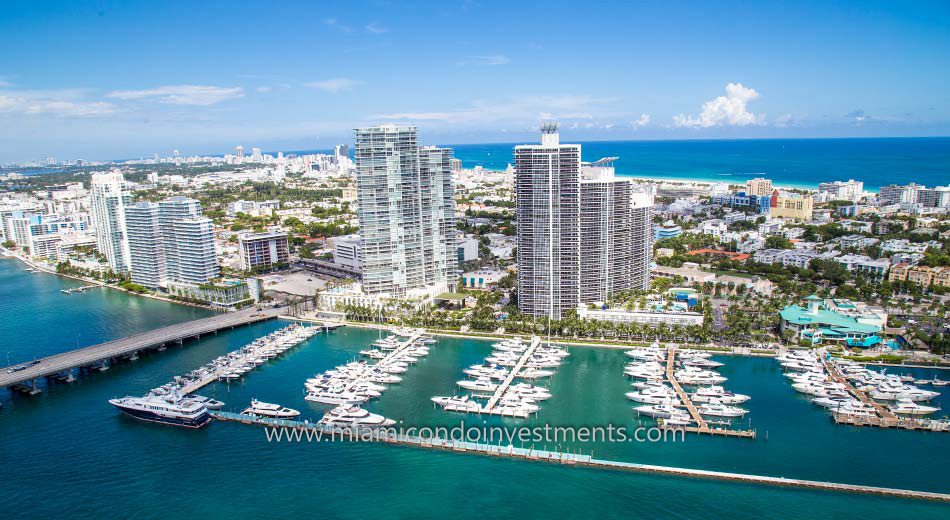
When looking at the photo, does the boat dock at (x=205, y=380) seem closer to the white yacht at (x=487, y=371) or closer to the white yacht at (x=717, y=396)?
the white yacht at (x=487, y=371)

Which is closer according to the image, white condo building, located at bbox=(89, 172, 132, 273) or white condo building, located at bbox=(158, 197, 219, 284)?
white condo building, located at bbox=(158, 197, 219, 284)

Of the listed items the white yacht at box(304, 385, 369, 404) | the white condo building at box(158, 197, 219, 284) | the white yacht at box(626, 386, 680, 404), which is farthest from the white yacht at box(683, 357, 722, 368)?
the white condo building at box(158, 197, 219, 284)

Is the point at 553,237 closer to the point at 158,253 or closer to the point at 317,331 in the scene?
the point at 317,331

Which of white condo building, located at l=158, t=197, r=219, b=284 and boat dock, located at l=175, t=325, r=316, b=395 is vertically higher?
white condo building, located at l=158, t=197, r=219, b=284

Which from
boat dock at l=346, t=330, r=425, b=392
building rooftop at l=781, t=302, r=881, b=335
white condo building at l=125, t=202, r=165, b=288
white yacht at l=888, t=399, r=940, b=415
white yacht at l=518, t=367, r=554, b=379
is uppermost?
white condo building at l=125, t=202, r=165, b=288

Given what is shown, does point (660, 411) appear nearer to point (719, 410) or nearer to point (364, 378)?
point (719, 410)

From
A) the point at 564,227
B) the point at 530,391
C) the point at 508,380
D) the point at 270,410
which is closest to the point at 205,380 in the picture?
the point at 270,410

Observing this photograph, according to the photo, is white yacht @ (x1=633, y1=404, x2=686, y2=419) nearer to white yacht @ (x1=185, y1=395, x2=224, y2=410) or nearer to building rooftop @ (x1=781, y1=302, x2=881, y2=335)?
building rooftop @ (x1=781, y1=302, x2=881, y2=335)
